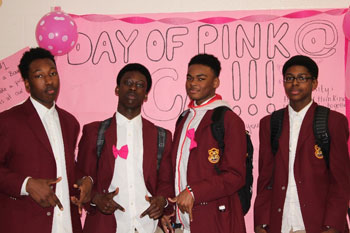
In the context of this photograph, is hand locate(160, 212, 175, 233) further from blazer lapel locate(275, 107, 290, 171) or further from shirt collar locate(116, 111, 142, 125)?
blazer lapel locate(275, 107, 290, 171)

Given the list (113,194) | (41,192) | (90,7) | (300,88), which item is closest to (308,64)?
(300,88)

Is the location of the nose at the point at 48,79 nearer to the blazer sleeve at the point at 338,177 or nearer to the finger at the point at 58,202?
the finger at the point at 58,202

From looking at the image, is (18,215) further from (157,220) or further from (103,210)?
(157,220)

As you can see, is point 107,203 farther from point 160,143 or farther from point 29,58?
point 29,58

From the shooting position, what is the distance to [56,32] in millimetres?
3637

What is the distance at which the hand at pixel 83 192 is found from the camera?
2766 millimetres

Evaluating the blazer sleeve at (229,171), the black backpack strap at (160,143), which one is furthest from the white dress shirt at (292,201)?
the black backpack strap at (160,143)

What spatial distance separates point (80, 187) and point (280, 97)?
2181 millimetres

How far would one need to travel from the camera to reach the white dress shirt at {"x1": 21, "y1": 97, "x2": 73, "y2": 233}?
9.28 feet

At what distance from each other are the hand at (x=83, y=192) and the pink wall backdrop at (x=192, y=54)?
1.29 meters

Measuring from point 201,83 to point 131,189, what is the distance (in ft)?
3.07

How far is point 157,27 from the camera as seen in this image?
13.4 feet

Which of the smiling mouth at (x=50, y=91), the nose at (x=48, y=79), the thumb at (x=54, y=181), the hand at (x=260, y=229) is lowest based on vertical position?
the hand at (x=260, y=229)

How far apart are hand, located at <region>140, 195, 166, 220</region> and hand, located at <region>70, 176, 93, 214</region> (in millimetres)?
389
